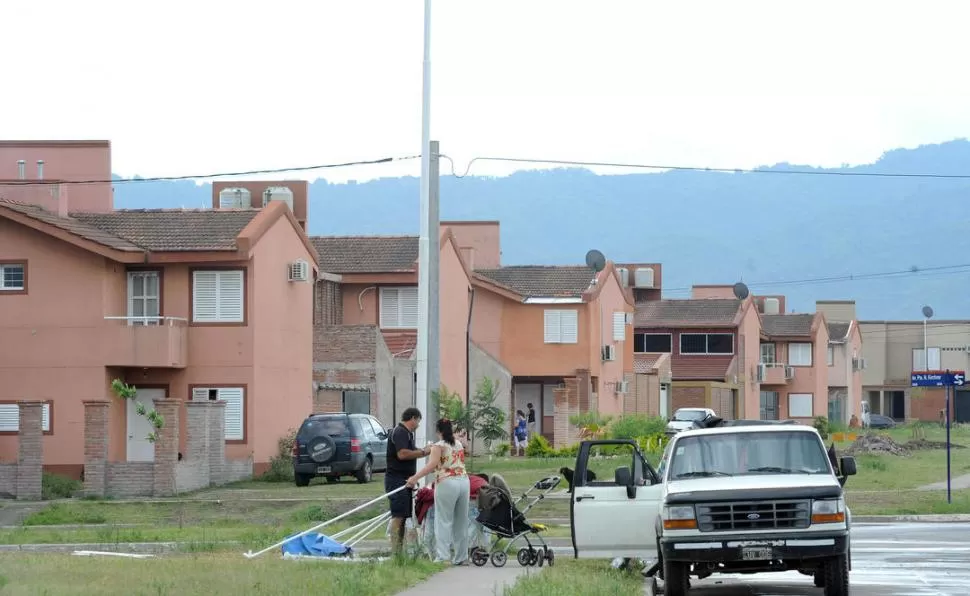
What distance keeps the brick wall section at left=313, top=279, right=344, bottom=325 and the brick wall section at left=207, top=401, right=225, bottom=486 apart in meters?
11.8

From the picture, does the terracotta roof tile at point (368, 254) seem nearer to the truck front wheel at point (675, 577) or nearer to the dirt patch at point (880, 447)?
the dirt patch at point (880, 447)

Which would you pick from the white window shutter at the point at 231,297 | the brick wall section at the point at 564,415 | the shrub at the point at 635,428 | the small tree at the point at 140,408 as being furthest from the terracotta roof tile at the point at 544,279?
the small tree at the point at 140,408

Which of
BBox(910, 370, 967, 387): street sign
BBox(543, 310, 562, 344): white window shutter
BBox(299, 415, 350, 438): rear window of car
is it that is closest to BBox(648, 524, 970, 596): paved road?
BBox(910, 370, 967, 387): street sign

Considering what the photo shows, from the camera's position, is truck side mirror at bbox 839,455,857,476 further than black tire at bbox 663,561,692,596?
Yes

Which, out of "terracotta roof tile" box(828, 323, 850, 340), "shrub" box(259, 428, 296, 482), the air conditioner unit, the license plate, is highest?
the air conditioner unit

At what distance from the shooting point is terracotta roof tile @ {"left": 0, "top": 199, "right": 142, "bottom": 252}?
40.3m

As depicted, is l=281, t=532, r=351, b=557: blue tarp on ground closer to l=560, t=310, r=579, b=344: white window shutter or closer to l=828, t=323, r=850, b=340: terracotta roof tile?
l=560, t=310, r=579, b=344: white window shutter

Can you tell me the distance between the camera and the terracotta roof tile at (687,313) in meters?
86.8

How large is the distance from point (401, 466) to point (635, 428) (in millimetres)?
31085

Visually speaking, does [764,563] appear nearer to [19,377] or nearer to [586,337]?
[19,377]

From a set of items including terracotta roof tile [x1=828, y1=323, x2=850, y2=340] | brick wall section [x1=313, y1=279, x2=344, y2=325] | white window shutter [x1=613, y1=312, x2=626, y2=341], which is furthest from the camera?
terracotta roof tile [x1=828, y1=323, x2=850, y2=340]

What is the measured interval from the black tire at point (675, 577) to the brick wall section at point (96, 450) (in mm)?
21143

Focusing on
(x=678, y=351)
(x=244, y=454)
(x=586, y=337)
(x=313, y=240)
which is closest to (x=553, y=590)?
(x=244, y=454)

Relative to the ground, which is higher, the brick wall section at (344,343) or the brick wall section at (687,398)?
the brick wall section at (344,343)
